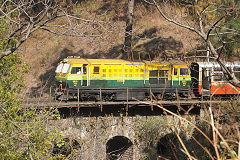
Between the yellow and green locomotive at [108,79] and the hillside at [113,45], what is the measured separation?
860 centimetres

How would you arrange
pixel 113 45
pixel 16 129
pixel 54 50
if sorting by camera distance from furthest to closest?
pixel 54 50 → pixel 113 45 → pixel 16 129

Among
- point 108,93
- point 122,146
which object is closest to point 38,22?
point 108,93

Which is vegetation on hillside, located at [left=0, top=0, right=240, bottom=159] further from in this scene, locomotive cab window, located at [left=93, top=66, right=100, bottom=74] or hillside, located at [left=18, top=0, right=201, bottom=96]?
locomotive cab window, located at [left=93, top=66, right=100, bottom=74]

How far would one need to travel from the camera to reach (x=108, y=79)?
56.3ft

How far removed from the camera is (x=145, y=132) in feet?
54.0

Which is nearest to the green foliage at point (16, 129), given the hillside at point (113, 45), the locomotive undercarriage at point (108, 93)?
the locomotive undercarriage at point (108, 93)

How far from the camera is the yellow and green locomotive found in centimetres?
1684

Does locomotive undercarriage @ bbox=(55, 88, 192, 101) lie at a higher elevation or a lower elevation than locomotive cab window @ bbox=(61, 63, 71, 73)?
lower

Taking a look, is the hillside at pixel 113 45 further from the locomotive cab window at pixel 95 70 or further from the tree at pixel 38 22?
the tree at pixel 38 22

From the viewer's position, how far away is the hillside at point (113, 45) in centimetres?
2713

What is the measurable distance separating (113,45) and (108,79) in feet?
Result: 39.9

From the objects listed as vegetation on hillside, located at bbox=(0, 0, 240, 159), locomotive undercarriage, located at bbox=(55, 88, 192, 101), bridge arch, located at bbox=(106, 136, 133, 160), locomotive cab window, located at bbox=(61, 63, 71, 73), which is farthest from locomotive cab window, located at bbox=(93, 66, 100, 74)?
bridge arch, located at bbox=(106, 136, 133, 160)

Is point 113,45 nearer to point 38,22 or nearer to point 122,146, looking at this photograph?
point 122,146

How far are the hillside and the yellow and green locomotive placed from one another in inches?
339
